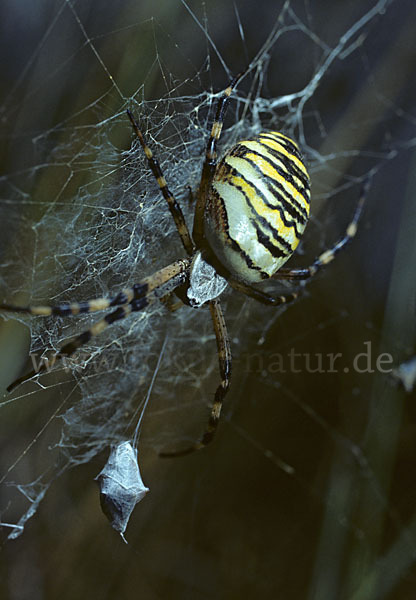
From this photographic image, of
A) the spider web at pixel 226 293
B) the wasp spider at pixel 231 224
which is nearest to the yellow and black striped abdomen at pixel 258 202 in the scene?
the wasp spider at pixel 231 224

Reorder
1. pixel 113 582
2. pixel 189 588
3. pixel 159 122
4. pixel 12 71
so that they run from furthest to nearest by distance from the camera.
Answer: pixel 189 588 → pixel 113 582 → pixel 12 71 → pixel 159 122

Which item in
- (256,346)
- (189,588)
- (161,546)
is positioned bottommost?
(189,588)

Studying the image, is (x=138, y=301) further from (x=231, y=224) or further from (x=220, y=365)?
(x=220, y=365)

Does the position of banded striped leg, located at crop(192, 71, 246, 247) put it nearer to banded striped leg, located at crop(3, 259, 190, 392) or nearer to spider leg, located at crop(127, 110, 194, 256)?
spider leg, located at crop(127, 110, 194, 256)

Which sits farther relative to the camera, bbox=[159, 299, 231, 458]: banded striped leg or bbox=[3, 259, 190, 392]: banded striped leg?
bbox=[159, 299, 231, 458]: banded striped leg

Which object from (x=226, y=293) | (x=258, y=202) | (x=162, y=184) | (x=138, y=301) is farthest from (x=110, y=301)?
(x=226, y=293)

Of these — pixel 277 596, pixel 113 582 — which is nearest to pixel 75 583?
pixel 113 582

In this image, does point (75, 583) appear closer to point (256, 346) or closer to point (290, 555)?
point (290, 555)

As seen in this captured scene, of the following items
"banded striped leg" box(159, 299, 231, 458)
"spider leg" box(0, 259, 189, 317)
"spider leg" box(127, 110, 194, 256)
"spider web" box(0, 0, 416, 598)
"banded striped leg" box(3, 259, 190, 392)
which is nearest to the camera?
"spider leg" box(0, 259, 189, 317)

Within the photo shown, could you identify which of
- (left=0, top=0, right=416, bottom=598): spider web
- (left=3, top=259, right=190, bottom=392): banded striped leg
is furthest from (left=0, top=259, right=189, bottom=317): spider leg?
(left=0, top=0, right=416, bottom=598): spider web
